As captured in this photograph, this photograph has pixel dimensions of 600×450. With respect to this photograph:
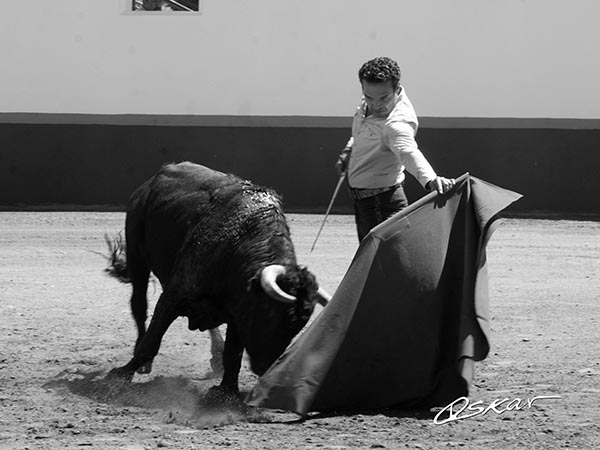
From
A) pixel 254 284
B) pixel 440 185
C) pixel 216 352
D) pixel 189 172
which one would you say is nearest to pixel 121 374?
pixel 216 352

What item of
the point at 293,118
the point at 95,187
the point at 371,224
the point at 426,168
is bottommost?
the point at 95,187

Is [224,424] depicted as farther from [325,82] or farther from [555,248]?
[325,82]

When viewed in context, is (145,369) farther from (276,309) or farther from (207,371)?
(276,309)

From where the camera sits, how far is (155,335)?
5.82 meters

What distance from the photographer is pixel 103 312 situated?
26.5 feet

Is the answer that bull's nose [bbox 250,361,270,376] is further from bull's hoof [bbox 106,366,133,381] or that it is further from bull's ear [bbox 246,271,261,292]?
bull's hoof [bbox 106,366,133,381]

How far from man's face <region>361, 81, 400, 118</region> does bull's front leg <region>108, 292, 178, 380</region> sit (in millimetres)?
1399

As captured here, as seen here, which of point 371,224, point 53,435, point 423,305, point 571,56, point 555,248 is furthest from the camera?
point 571,56

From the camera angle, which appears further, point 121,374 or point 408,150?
point 121,374

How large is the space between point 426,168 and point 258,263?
3.05 ft

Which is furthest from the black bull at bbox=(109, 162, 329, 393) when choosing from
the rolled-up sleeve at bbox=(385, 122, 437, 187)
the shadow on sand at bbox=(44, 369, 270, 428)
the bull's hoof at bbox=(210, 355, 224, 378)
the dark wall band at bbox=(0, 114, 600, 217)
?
the dark wall band at bbox=(0, 114, 600, 217)

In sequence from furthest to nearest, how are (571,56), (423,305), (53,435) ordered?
(571,56), (423,305), (53,435)

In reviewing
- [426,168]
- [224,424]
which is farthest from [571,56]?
[224,424]
